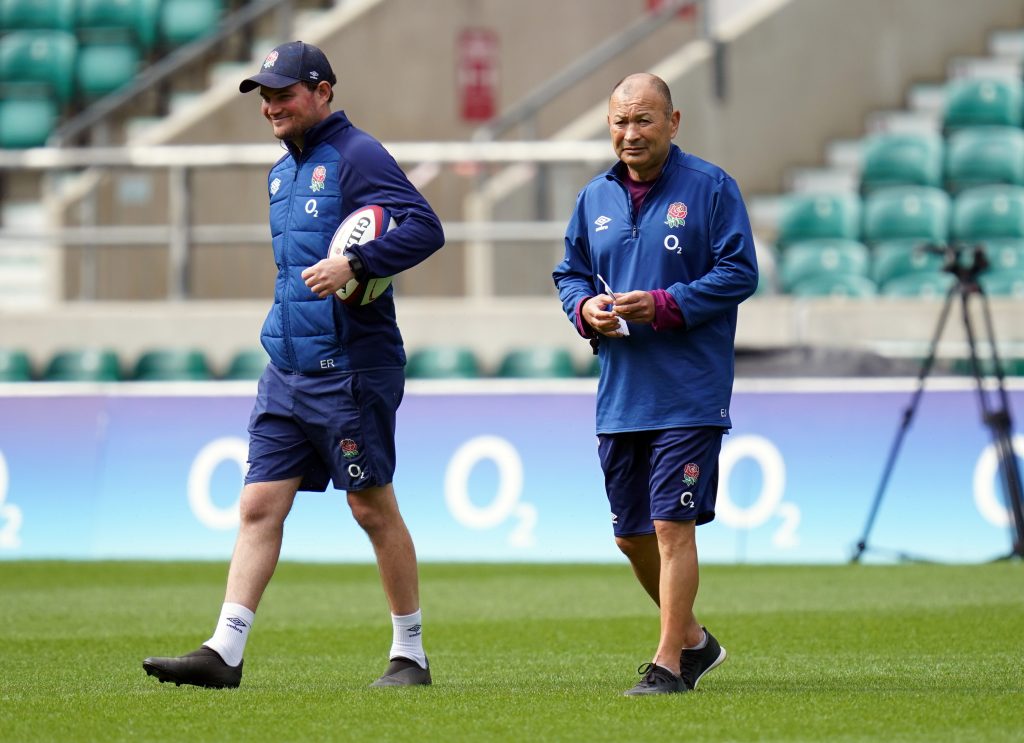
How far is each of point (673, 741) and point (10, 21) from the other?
16692 mm

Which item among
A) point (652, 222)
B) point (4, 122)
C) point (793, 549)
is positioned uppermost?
point (4, 122)

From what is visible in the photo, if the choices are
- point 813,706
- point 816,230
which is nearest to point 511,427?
point 816,230

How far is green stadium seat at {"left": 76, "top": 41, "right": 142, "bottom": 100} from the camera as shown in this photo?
63.9 ft

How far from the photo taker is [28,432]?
13.0 m

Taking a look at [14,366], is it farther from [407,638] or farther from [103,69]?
[407,638]

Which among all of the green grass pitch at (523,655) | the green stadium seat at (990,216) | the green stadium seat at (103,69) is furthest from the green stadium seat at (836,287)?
the green stadium seat at (103,69)

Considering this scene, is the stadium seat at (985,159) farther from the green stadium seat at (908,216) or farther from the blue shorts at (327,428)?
the blue shorts at (327,428)

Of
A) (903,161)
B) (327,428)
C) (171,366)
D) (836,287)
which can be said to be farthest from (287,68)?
(903,161)

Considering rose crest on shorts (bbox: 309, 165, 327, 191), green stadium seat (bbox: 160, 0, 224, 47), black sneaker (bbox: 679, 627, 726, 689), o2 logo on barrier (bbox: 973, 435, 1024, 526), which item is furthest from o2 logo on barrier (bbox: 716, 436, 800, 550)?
green stadium seat (bbox: 160, 0, 224, 47)

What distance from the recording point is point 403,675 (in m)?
6.53

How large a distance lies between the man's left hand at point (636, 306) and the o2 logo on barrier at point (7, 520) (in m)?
7.69

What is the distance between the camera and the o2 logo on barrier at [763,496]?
12.3 metres

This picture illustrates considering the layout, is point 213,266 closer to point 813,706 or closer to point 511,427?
point 511,427

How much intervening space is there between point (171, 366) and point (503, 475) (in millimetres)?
3655
